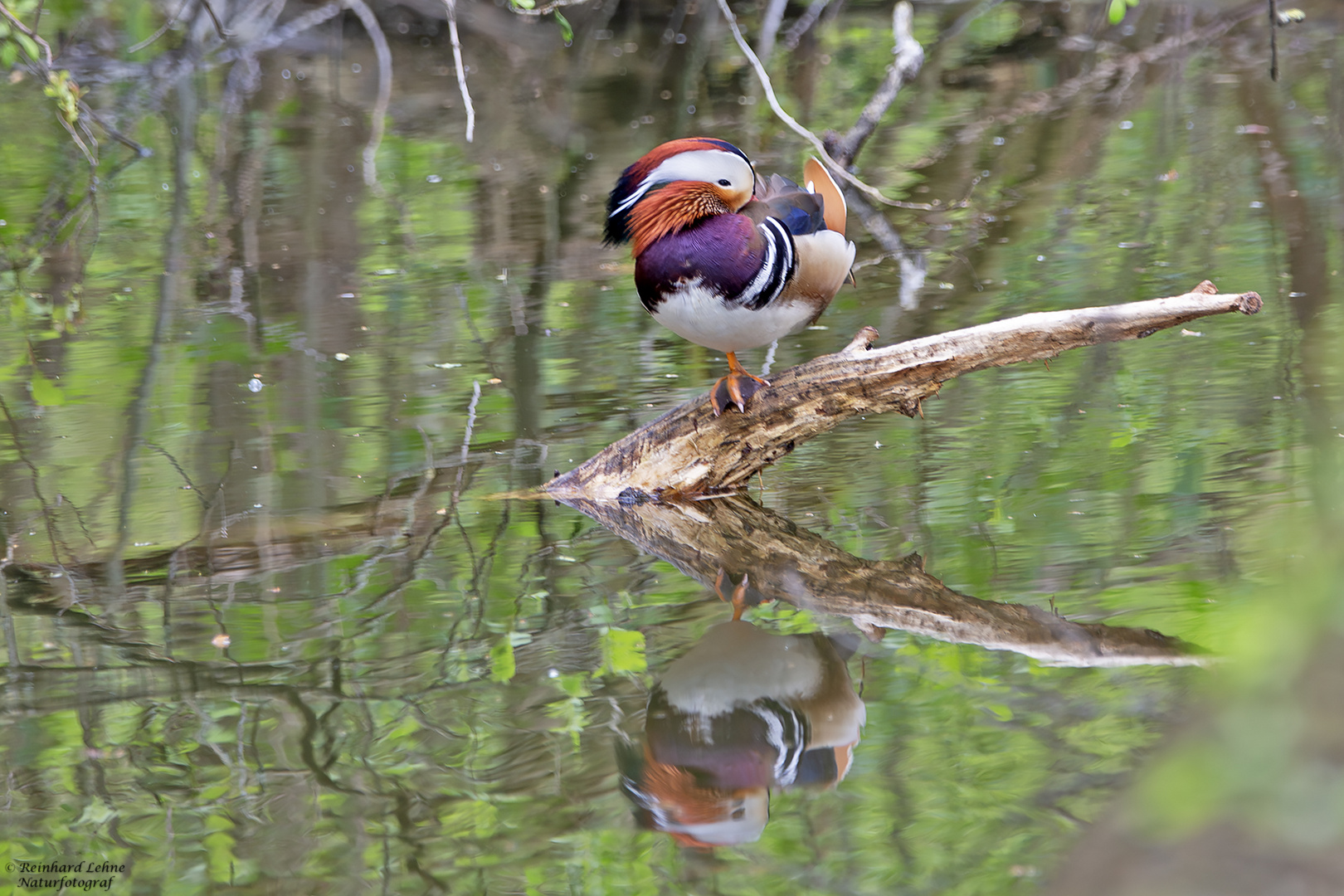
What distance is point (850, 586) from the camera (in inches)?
144

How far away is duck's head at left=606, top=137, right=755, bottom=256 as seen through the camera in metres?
3.57

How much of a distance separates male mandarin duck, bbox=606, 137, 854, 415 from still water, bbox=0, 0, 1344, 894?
741mm

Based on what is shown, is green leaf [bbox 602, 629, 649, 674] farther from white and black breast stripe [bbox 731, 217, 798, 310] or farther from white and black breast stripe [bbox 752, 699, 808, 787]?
white and black breast stripe [bbox 731, 217, 798, 310]

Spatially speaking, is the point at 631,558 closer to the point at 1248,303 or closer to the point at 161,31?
the point at 1248,303

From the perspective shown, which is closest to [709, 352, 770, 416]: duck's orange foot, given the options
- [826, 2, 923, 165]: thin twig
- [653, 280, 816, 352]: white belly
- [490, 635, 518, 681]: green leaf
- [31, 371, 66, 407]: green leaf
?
[653, 280, 816, 352]: white belly

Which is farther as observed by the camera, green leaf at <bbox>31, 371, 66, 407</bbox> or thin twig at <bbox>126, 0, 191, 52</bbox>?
thin twig at <bbox>126, 0, 191, 52</bbox>

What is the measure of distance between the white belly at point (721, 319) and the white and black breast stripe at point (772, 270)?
1.4 inches

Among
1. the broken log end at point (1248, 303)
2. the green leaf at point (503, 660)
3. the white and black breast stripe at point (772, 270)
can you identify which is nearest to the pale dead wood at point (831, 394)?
the broken log end at point (1248, 303)

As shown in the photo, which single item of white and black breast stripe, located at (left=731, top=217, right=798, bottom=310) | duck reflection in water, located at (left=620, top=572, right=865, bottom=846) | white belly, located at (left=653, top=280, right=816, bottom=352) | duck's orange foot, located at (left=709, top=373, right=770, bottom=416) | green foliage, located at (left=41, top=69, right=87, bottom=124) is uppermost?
green foliage, located at (left=41, top=69, right=87, bottom=124)

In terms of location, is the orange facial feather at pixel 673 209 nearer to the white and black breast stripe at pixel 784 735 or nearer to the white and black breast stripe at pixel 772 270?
the white and black breast stripe at pixel 772 270

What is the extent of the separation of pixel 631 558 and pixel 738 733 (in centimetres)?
105

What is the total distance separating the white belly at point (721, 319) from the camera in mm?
3553

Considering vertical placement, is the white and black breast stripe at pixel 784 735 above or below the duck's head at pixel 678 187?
below

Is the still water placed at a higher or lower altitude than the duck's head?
lower
